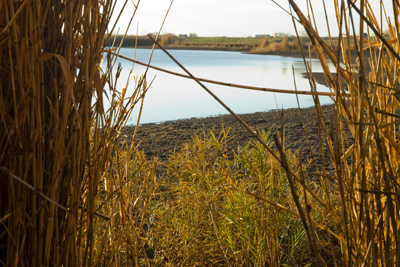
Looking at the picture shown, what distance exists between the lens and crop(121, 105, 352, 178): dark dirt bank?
4.03 m

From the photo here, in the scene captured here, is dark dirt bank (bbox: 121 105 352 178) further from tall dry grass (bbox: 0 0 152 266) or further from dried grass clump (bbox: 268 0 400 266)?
dried grass clump (bbox: 268 0 400 266)

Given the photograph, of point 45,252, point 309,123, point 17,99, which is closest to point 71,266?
point 45,252

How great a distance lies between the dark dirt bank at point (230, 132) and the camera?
13.2 feet

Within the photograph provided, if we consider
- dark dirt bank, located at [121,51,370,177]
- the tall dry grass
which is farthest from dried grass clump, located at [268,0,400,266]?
dark dirt bank, located at [121,51,370,177]

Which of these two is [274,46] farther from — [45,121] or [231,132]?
[45,121]

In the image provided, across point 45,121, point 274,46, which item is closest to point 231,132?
point 45,121

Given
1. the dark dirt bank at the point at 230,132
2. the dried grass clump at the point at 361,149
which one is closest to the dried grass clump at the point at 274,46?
the dark dirt bank at the point at 230,132

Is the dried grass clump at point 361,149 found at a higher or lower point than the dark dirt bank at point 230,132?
higher

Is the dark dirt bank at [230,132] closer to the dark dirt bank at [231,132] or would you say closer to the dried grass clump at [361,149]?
the dark dirt bank at [231,132]

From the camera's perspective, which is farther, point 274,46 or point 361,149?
point 274,46

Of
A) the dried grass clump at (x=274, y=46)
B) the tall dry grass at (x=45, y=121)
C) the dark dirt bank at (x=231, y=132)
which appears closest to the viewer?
the tall dry grass at (x=45, y=121)

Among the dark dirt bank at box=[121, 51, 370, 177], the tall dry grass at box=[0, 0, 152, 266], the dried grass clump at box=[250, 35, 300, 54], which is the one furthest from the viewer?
the dried grass clump at box=[250, 35, 300, 54]

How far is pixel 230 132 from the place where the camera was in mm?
4938

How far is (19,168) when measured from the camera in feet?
2.43
